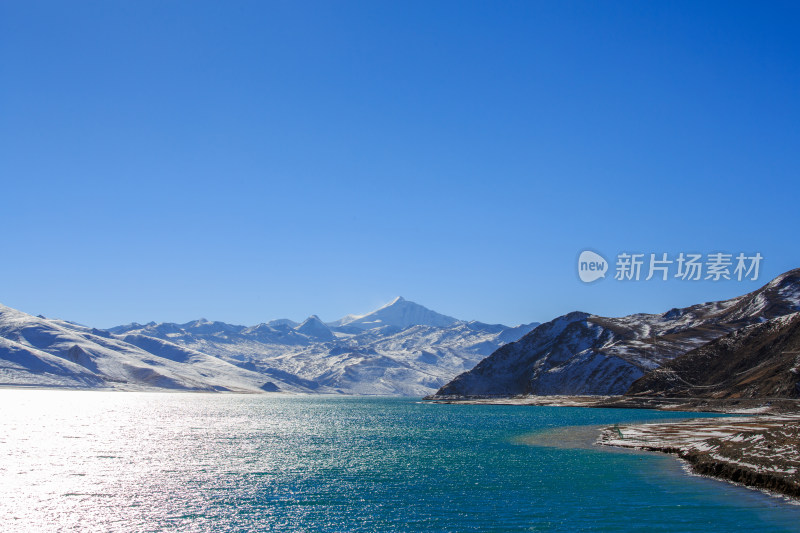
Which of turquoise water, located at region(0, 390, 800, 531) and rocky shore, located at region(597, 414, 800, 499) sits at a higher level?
rocky shore, located at region(597, 414, 800, 499)

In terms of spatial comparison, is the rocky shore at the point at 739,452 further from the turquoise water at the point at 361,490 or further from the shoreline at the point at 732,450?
the turquoise water at the point at 361,490

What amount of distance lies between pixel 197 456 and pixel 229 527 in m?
41.6

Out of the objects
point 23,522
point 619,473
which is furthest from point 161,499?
point 619,473

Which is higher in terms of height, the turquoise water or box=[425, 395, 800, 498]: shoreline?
box=[425, 395, 800, 498]: shoreline

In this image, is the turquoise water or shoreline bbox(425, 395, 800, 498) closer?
the turquoise water

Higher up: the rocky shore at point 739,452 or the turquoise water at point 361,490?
the rocky shore at point 739,452

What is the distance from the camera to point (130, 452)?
8338 centimetres

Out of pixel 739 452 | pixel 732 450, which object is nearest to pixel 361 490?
pixel 739 452

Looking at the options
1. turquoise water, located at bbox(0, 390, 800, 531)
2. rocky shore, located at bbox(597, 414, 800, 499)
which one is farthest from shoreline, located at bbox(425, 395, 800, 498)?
turquoise water, located at bbox(0, 390, 800, 531)

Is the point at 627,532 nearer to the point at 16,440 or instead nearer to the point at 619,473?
the point at 619,473

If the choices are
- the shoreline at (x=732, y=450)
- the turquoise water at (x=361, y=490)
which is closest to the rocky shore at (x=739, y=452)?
the shoreline at (x=732, y=450)

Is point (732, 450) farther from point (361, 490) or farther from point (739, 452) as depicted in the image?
point (361, 490)

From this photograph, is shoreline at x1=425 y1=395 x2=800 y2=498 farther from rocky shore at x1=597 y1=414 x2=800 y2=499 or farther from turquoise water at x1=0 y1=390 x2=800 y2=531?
turquoise water at x1=0 y1=390 x2=800 y2=531

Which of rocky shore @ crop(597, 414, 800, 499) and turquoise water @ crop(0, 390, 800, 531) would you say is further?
rocky shore @ crop(597, 414, 800, 499)
